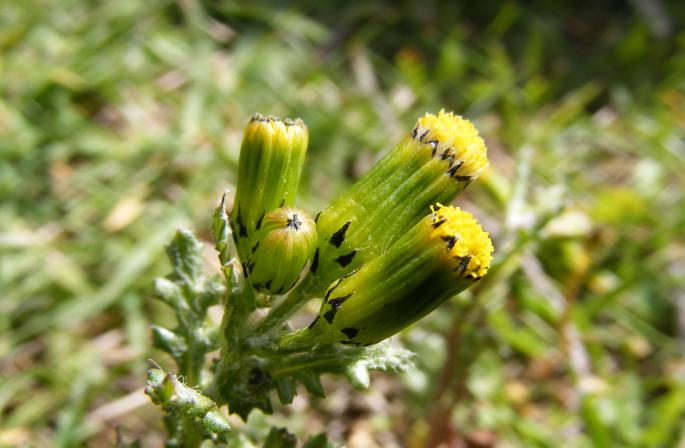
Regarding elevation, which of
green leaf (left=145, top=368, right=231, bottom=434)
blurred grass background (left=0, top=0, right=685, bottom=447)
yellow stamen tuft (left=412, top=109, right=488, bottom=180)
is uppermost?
blurred grass background (left=0, top=0, right=685, bottom=447)

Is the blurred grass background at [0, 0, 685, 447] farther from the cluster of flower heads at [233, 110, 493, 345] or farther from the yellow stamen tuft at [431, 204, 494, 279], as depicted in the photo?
the yellow stamen tuft at [431, 204, 494, 279]

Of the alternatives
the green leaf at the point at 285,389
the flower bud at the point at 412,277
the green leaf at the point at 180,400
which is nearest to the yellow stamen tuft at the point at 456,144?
the flower bud at the point at 412,277

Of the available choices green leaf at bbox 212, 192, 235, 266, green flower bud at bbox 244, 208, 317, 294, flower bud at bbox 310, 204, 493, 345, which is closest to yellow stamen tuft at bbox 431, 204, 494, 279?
flower bud at bbox 310, 204, 493, 345

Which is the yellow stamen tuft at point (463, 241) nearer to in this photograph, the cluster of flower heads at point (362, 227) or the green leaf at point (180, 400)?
the cluster of flower heads at point (362, 227)

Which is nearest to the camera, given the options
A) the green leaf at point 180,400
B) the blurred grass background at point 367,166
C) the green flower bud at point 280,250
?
the green leaf at point 180,400

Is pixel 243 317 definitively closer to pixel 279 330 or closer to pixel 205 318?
pixel 279 330

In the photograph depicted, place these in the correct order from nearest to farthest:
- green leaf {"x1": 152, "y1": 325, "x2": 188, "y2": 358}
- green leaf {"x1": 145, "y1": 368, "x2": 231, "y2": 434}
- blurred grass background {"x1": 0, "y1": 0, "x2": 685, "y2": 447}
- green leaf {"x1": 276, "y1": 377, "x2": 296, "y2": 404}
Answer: green leaf {"x1": 145, "y1": 368, "x2": 231, "y2": 434} → green leaf {"x1": 276, "y1": 377, "x2": 296, "y2": 404} → green leaf {"x1": 152, "y1": 325, "x2": 188, "y2": 358} → blurred grass background {"x1": 0, "y1": 0, "x2": 685, "y2": 447}
